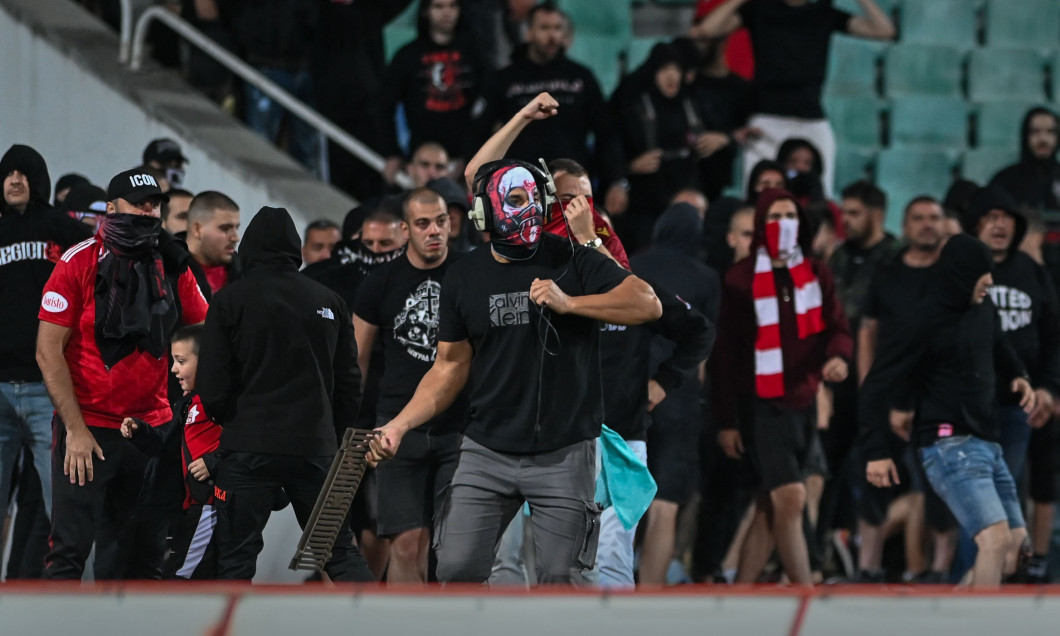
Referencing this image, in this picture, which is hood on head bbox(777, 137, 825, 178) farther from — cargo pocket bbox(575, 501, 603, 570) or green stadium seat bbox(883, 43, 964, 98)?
cargo pocket bbox(575, 501, 603, 570)

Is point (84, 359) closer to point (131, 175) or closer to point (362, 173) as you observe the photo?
point (131, 175)

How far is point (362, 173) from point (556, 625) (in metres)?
7.18

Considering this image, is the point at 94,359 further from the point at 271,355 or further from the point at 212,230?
the point at 212,230

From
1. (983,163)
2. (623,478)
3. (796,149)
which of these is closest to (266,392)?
(623,478)

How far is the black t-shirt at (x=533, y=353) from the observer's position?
543 cm

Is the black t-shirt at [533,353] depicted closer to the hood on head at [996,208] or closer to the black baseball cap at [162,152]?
the black baseball cap at [162,152]

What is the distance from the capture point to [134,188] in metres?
6.11

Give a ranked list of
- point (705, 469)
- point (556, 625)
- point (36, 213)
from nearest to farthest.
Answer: point (556, 625) < point (36, 213) < point (705, 469)

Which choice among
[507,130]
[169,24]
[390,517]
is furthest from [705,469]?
[169,24]

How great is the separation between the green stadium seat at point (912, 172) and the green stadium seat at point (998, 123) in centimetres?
46

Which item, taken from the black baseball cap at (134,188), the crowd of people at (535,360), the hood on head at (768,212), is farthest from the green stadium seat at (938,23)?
the black baseball cap at (134,188)

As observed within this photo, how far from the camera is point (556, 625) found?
3.89 m

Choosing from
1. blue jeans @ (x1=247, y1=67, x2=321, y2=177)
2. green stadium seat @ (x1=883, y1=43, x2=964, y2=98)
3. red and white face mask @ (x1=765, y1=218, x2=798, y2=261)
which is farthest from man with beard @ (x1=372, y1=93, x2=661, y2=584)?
green stadium seat @ (x1=883, y1=43, x2=964, y2=98)

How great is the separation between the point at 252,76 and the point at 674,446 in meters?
4.05
